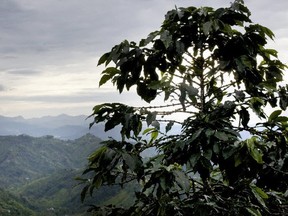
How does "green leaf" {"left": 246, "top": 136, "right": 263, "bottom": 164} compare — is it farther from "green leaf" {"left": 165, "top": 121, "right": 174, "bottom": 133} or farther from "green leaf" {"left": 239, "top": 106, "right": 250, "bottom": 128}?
"green leaf" {"left": 165, "top": 121, "right": 174, "bottom": 133}

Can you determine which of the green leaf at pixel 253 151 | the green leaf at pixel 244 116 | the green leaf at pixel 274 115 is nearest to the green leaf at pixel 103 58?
the green leaf at pixel 244 116

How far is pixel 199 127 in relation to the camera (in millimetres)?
4301

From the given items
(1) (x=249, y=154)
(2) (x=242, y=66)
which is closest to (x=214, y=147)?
(1) (x=249, y=154)

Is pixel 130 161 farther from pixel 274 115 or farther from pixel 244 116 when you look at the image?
pixel 274 115

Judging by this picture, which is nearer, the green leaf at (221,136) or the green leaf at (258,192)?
the green leaf at (221,136)

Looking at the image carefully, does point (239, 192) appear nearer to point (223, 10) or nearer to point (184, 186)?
point (184, 186)

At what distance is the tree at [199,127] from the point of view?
400cm

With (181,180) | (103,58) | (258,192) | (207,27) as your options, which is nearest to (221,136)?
(181,180)

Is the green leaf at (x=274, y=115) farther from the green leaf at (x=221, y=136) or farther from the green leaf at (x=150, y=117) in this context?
the green leaf at (x=150, y=117)

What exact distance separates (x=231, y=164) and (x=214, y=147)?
55 centimetres

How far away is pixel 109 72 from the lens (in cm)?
492

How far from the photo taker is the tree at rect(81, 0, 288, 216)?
4.00m

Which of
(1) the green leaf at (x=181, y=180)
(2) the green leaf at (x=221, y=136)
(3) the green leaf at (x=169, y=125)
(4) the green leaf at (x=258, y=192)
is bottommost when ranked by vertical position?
(4) the green leaf at (x=258, y=192)

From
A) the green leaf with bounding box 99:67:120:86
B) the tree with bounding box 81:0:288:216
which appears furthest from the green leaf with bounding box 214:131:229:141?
the green leaf with bounding box 99:67:120:86
